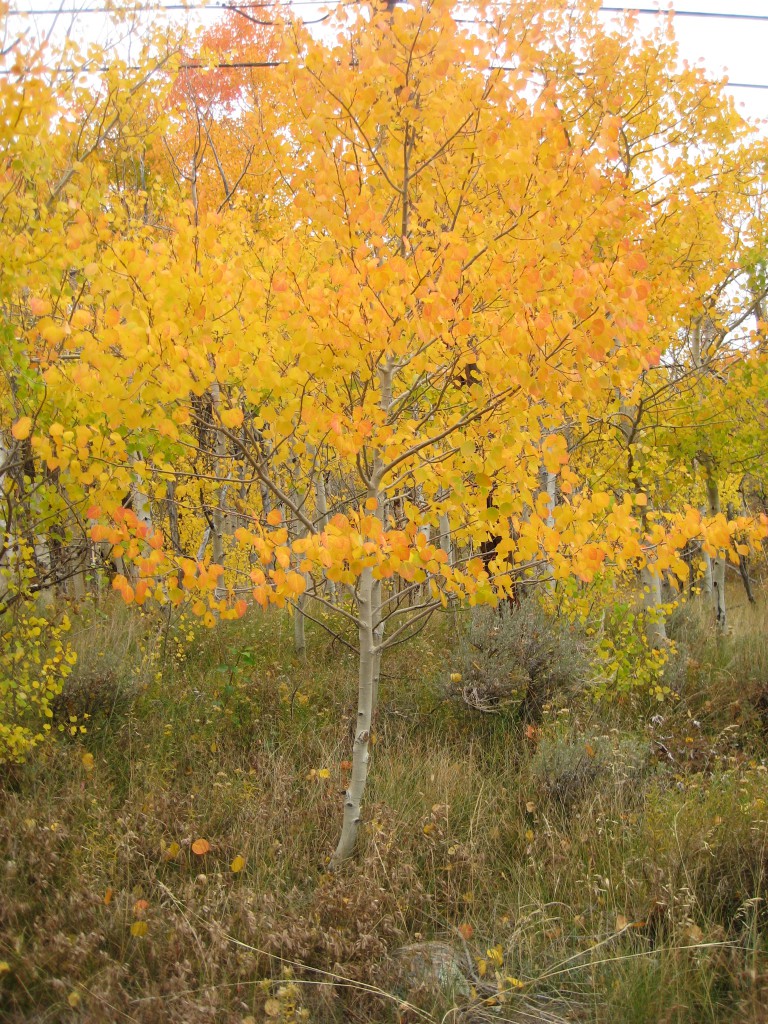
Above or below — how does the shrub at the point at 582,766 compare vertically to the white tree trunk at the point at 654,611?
below

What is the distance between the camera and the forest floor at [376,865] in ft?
8.95

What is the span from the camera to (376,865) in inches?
133

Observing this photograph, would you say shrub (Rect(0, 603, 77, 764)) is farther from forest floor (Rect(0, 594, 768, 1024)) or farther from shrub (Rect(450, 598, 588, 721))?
shrub (Rect(450, 598, 588, 721))

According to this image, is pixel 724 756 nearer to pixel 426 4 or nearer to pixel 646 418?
pixel 646 418

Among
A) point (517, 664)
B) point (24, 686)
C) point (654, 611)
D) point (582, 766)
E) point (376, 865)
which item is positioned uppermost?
point (654, 611)

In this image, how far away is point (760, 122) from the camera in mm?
Result: 7258

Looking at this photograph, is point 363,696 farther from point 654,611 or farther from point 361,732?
point 654,611

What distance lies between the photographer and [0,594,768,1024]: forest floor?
2727 mm

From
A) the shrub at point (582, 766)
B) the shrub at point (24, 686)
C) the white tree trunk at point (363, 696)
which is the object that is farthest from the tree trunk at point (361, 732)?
the shrub at point (24, 686)

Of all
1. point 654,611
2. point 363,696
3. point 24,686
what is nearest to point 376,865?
point 363,696

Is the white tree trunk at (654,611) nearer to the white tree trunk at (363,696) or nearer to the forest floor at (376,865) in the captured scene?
the forest floor at (376,865)

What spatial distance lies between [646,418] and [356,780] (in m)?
5.08

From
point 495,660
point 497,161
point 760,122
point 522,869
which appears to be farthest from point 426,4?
point 760,122

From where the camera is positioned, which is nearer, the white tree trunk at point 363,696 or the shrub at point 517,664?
the white tree trunk at point 363,696
